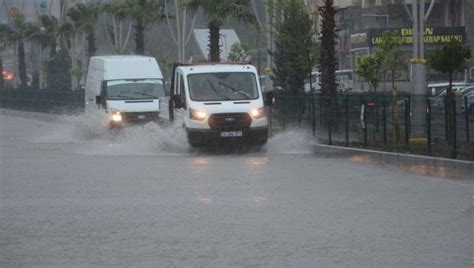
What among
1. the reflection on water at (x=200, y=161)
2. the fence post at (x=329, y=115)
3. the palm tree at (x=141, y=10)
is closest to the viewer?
the reflection on water at (x=200, y=161)

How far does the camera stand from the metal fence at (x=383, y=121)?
77.6ft

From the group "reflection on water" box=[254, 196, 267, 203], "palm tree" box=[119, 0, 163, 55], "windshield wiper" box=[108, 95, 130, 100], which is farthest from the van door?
"palm tree" box=[119, 0, 163, 55]

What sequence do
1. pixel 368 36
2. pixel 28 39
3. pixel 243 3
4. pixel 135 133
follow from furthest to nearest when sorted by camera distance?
pixel 28 39, pixel 368 36, pixel 243 3, pixel 135 133

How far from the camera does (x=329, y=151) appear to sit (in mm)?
28766

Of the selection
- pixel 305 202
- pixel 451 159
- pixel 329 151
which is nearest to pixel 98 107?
pixel 329 151

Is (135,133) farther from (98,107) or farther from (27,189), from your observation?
(27,189)

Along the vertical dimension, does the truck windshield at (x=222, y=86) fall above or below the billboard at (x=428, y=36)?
below

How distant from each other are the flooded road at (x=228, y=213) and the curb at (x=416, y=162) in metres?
0.75

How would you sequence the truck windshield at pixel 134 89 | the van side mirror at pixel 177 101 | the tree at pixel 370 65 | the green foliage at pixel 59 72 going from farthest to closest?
the green foliage at pixel 59 72 < the truck windshield at pixel 134 89 < the tree at pixel 370 65 < the van side mirror at pixel 177 101

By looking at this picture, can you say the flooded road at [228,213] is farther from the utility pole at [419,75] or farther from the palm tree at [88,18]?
the palm tree at [88,18]

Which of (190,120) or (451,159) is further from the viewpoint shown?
(190,120)

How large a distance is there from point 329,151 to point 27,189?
11.7m

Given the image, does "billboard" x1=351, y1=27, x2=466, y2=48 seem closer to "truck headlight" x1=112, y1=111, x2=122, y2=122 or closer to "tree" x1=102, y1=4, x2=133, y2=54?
"tree" x1=102, y1=4, x2=133, y2=54

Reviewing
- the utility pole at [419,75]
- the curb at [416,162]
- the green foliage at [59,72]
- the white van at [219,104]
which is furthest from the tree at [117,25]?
the curb at [416,162]
